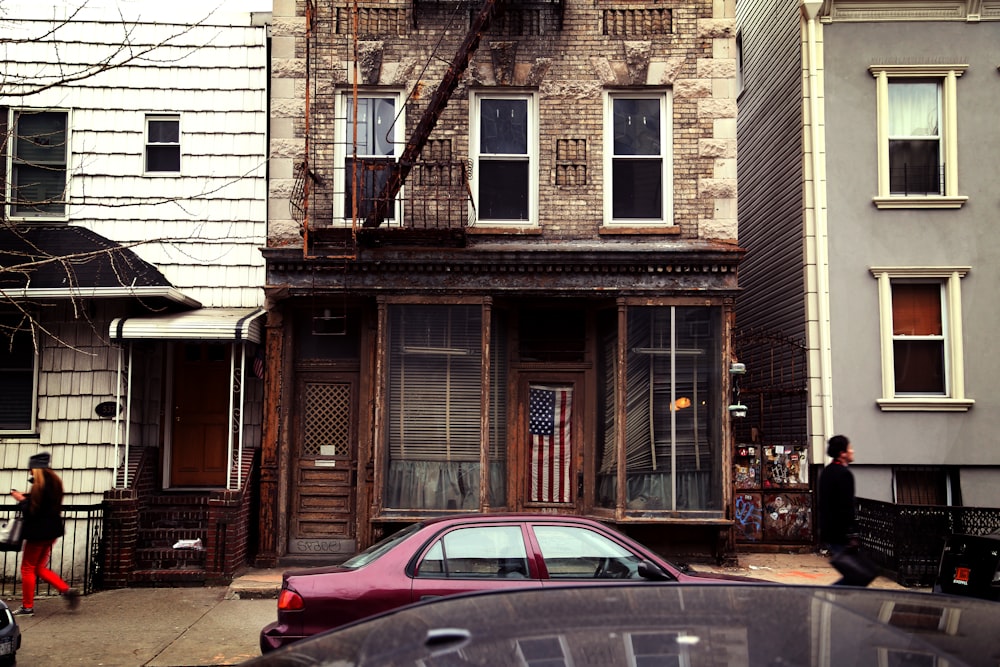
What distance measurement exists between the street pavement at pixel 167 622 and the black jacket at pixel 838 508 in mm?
2361

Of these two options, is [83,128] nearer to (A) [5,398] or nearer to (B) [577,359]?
(A) [5,398]

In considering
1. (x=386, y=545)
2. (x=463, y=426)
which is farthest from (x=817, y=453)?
(x=386, y=545)

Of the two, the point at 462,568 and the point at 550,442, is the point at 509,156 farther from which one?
the point at 462,568

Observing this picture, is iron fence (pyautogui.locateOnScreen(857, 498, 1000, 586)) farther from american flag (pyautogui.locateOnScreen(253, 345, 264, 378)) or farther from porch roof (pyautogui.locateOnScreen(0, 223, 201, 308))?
porch roof (pyautogui.locateOnScreen(0, 223, 201, 308))

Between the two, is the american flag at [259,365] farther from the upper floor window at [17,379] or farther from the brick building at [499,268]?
the upper floor window at [17,379]

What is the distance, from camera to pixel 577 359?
14172 millimetres

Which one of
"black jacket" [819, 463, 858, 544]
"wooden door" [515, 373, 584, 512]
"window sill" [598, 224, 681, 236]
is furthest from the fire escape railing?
"black jacket" [819, 463, 858, 544]

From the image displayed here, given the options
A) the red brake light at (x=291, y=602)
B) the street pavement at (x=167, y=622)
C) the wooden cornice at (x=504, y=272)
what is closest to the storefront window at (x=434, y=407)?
the wooden cornice at (x=504, y=272)

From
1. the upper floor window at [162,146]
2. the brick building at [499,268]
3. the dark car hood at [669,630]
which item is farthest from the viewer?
the upper floor window at [162,146]

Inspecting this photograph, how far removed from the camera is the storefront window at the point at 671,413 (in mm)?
13258

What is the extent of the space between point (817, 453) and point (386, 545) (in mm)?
8904

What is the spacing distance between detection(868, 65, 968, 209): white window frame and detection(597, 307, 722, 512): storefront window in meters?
4.08

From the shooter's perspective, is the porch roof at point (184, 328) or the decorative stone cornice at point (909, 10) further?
the decorative stone cornice at point (909, 10)

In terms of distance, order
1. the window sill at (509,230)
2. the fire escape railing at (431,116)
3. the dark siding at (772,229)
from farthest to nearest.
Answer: the dark siding at (772,229) < the window sill at (509,230) < the fire escape railing at (431,116)
